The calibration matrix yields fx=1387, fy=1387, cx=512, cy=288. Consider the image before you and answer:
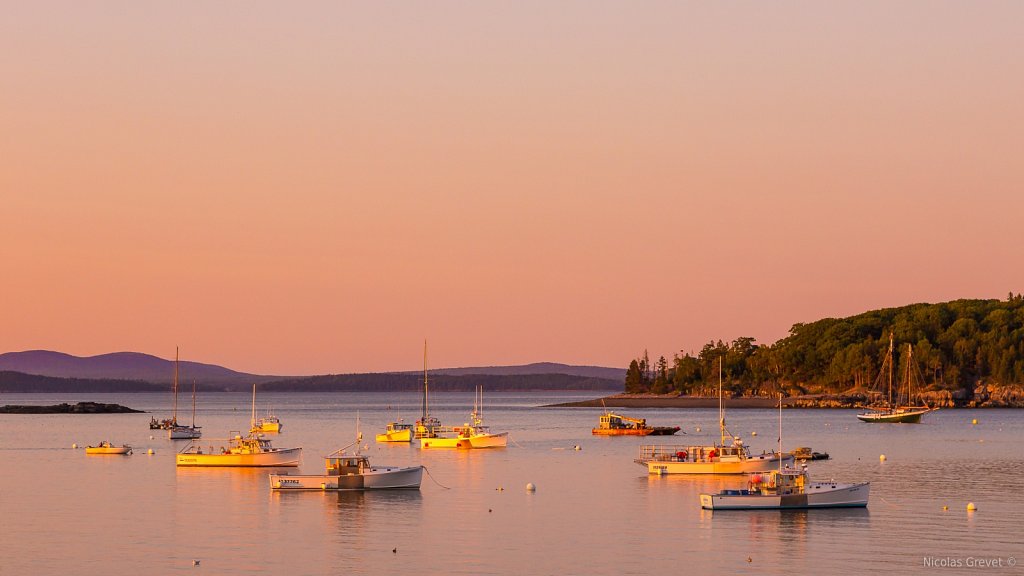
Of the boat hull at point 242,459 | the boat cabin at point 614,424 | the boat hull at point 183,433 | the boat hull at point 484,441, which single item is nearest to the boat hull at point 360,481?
the boat hull at point 242,459

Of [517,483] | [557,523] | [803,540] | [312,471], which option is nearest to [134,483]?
[312,471]

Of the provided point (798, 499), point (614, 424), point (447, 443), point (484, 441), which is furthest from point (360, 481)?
point (614, 424)

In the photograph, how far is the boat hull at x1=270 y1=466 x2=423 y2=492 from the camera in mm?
80375

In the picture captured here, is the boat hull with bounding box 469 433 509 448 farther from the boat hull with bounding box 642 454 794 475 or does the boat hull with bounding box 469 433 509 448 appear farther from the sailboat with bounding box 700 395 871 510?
the sailboat with bounding box 700 395 871 510

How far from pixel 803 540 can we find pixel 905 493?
22.8 meters

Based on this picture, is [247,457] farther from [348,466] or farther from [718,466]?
[718,466]

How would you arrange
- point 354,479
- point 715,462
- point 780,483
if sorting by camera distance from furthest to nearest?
point 715,462, point 354,479, point 780,483

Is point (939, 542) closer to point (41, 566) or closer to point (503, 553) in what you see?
point (503, 553)

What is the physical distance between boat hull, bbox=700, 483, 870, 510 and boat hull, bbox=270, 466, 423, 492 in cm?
2004

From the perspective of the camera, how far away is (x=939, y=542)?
5816 centimetres

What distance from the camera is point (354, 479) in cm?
8019

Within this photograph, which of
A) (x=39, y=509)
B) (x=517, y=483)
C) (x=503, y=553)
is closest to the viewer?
(x=503, y=553)

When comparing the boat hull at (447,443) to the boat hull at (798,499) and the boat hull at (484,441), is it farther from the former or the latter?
the boat hull at (798,499)

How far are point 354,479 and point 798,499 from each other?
2630 cm
